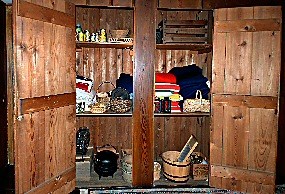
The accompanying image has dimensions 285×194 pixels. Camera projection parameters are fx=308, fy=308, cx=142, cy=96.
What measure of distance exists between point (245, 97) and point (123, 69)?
1485 millimetres

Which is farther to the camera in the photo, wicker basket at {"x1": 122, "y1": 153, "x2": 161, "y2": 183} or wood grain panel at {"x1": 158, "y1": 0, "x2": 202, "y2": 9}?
wicker basket at {"x1": 122, "y1": 153, "x2": 161, "y2": 183}

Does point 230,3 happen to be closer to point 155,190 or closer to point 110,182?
point 155,190

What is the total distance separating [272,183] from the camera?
2896 mm

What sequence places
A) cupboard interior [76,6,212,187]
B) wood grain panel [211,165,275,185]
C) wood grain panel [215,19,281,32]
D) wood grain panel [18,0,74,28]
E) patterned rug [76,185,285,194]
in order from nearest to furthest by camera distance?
wood grain panel [18,0,74,28]
wood grain panel [215,19,281,32]
wood grain panel [211,165,275,185]
patterned rug [76,185,285,194]
cupboard interior [76,6,212,187]

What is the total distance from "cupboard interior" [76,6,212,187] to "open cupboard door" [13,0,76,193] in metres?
0.76

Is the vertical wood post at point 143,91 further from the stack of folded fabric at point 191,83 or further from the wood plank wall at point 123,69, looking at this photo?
the wood plank wall at point 123,69

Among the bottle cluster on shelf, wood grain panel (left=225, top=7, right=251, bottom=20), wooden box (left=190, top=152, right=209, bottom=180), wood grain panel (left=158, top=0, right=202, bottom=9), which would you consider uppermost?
wood grain panel (left=158, top=0, right=202, bottom=9)

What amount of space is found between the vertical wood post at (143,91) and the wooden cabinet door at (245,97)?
1.99ft

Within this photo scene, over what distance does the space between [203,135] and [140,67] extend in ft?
4.56

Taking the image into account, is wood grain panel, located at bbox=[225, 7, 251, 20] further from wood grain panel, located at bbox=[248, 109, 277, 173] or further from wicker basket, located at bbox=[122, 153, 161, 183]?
wicker basket, located at bbox=[122, 153, 161, 183]

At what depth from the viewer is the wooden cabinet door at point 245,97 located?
2.81m

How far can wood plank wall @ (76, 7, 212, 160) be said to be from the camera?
3637 millimetres

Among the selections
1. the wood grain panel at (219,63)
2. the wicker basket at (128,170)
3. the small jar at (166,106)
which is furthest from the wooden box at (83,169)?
the wood grain panel at (219,63)

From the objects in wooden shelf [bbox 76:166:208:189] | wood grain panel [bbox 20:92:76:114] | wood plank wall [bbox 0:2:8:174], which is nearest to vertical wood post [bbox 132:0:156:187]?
wooden shelf [bbox 76:166:208:189]
